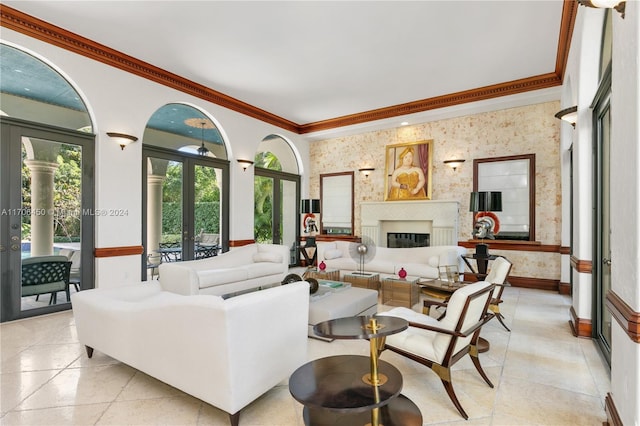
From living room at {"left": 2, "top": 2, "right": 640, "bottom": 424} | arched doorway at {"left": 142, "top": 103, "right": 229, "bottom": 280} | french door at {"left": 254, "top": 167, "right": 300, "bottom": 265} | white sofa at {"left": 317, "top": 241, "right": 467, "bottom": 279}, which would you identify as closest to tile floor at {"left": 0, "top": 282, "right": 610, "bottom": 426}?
living room at {"left": 2, "top": 2, "right": 640, "bottom": 424}

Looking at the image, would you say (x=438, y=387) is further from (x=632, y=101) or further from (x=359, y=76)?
(x=359, y=76)

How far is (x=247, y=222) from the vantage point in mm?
7031

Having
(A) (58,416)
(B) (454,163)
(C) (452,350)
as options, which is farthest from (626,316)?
(B) (454,163)

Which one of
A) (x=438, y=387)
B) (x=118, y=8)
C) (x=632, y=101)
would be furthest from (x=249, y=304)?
(x=118, y=8)

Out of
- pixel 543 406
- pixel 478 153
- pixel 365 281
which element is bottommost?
pixel 543 406

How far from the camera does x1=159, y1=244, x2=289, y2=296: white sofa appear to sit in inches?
180

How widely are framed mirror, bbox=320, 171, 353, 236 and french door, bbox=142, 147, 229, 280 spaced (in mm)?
2839

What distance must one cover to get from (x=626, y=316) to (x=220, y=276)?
14.6 feet

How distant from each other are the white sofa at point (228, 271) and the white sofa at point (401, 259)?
3.56 feet

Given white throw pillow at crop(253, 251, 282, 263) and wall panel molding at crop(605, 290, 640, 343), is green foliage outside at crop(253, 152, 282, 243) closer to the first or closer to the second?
white throw pillow at crop(253, 251, 282, 263)

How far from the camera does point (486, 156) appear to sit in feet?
21.3

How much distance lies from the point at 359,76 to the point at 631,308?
4.87 meters

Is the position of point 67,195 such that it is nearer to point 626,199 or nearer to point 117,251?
point 117,251

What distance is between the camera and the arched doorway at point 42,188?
4008 millimetres
